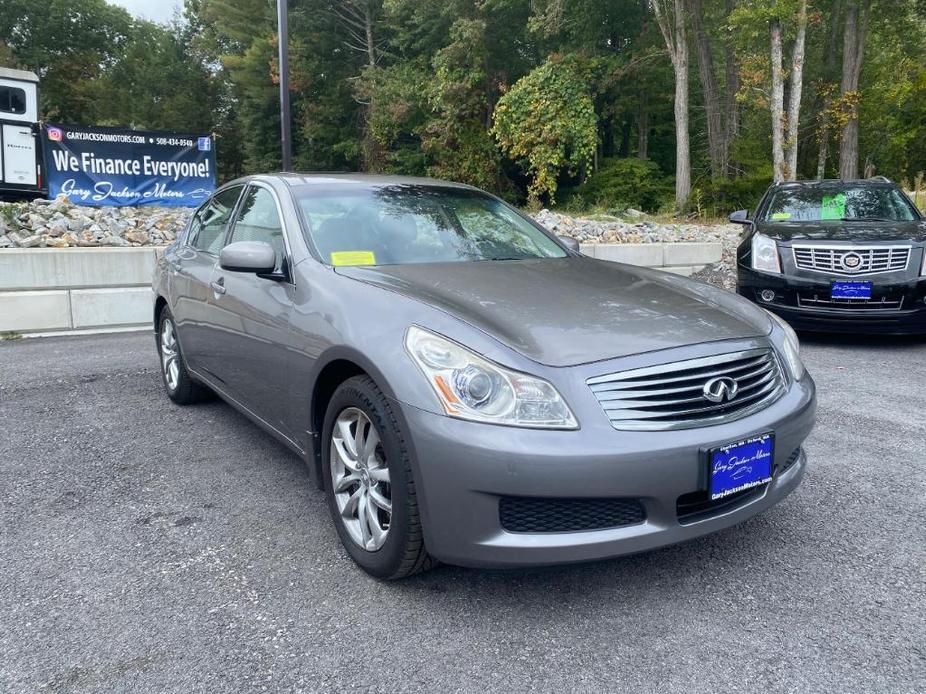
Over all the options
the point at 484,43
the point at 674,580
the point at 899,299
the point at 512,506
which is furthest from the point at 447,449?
the point at 484,43

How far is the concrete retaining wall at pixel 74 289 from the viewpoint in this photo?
745 centimetres

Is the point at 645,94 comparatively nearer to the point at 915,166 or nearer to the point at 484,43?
the point at 484,43

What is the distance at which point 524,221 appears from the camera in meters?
4.26

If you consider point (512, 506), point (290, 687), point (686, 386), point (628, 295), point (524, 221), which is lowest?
point (290, 687)

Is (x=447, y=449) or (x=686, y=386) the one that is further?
(x=686, y=386)

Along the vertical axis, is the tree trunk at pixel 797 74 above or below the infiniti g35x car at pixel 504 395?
above

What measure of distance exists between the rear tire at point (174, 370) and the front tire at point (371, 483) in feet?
7.56

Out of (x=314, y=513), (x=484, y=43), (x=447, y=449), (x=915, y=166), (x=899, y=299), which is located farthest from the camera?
(x=915, y=166)

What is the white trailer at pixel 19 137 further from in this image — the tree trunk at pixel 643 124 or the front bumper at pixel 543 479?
the tree trunk at pixel 643 124

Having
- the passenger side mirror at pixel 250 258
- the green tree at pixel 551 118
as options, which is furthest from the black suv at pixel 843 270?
the green tree at pixel 551 118

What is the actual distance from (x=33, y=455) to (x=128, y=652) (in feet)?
7.33

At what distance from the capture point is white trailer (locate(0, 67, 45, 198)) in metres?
12.6

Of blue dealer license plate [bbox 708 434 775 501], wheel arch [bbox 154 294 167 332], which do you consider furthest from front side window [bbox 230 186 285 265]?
blue dealer license plate [bbox 708 434 775 501]

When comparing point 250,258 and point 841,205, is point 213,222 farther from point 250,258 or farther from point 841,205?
point 841,205
